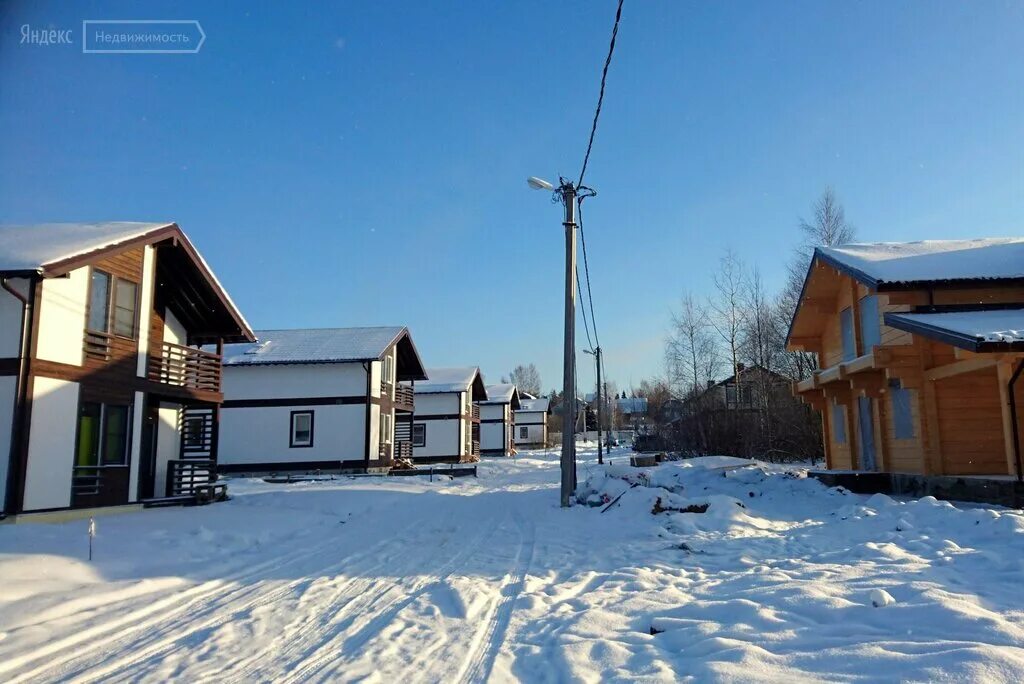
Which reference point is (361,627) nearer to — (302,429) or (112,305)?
(112,305)

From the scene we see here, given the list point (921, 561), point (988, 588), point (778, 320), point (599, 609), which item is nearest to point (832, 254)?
point (921, 561)

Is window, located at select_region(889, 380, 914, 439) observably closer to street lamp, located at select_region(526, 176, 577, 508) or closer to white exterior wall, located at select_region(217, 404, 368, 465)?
street lamp, located at select_region(526, 176, 577, 508)

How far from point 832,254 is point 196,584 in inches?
607

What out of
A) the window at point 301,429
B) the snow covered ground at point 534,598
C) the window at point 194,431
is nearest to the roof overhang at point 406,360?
the window at point 301,429

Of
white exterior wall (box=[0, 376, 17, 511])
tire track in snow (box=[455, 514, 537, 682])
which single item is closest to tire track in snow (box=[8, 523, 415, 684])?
tire track in snow (box=[455, 514, 537, 682])

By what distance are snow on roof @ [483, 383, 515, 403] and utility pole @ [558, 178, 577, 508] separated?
40756 millimetres

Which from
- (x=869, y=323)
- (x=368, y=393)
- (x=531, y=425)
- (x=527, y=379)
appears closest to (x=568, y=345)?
(x=869, y=323)

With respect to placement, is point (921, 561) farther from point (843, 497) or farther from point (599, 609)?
point (843, 497)

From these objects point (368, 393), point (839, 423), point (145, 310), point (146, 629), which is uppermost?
point (145, 310)

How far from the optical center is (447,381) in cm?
4659

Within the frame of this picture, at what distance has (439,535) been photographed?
12.0 metres

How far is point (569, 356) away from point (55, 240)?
1163 cm

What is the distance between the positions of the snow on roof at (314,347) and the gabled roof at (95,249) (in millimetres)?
10279

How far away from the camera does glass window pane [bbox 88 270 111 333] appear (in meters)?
14.9
